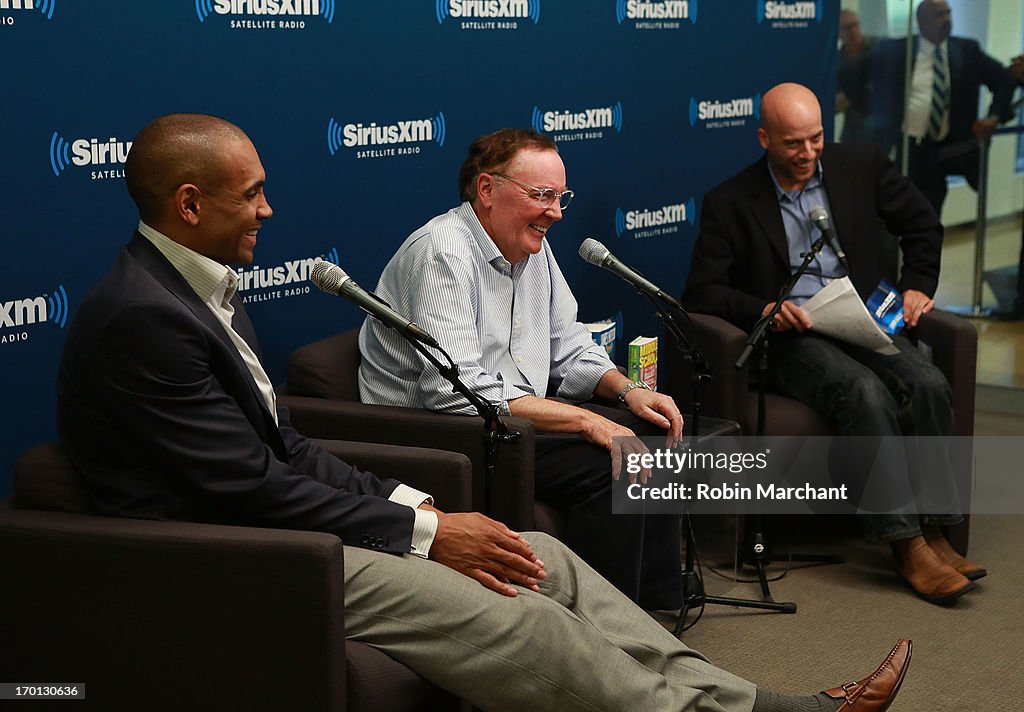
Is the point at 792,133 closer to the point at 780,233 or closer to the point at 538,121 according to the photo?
the point at 780,233

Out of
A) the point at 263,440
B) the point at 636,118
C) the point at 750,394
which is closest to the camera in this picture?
the point at 263,440

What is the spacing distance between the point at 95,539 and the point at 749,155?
3823 millimetres

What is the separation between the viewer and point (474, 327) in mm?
3273

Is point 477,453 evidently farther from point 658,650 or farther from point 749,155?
point 749,155

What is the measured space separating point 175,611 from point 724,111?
11.9 ft

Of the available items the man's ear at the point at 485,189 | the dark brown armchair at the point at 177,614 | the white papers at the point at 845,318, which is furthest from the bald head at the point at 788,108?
the dark brown armchair at the point at 177,614

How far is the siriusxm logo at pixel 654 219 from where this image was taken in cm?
488

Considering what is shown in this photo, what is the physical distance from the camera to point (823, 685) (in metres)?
3.22

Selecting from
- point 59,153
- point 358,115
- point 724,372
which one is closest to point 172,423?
point 59,153

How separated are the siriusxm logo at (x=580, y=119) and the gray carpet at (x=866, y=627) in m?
1.48

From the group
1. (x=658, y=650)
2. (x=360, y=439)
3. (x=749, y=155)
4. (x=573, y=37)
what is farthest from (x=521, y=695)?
(x=749, y=155)

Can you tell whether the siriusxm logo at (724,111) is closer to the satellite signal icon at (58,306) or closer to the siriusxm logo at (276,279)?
the siriusxm logo at (276,279)

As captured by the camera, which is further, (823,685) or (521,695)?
(823,685)

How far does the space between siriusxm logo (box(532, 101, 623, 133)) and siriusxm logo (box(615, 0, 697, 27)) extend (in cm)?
32
